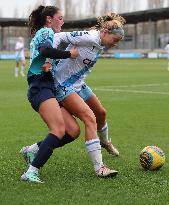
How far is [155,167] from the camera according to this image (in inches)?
295

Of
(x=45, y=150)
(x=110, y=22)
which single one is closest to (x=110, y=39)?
(x=110, y=22)

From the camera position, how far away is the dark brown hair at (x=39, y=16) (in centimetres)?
710

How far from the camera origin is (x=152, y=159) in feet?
24.5

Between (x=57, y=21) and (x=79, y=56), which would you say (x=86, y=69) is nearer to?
(x=79, y=56)

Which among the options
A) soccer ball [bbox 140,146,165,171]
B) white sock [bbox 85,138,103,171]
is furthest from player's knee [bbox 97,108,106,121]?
white sock [bbox 85,138,103,171]

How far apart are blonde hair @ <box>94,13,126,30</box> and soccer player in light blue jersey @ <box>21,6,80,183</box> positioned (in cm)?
51

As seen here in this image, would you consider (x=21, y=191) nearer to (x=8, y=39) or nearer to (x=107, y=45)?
(x=107, y=45)

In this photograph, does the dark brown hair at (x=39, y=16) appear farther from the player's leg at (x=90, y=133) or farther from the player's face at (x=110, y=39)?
the player's leg at (x=90, y=133)

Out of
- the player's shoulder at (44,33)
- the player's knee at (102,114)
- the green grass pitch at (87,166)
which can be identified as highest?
the player's shoulder at (44,33)

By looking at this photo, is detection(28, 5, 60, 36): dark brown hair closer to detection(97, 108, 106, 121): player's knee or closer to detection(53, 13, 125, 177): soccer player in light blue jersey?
detection(53, 13, 125, 177): soccer player in light blue jersey

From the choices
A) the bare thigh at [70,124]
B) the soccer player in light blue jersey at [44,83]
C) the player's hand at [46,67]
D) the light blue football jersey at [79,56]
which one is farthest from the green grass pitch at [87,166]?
the player's hand at [46,67]

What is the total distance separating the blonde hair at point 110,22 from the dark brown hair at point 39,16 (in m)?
0.58

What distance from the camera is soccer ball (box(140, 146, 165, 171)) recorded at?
7461 mm

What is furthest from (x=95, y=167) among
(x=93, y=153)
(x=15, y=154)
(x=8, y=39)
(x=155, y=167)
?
(x=8, y=39)
